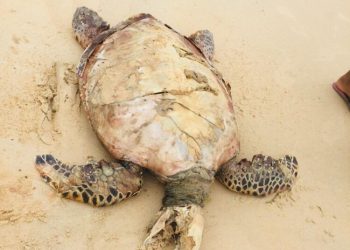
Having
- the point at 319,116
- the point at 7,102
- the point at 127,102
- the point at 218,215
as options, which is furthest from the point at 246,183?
the point at 7,102

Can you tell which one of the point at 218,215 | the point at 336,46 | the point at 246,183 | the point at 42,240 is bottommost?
the point at 42,240

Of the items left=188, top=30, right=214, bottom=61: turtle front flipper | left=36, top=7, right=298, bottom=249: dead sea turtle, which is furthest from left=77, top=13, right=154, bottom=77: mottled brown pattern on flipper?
left=188, top=30, right=214, bottom=61: turtle front flipper

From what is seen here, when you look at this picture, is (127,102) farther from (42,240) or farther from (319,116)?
(319,116)

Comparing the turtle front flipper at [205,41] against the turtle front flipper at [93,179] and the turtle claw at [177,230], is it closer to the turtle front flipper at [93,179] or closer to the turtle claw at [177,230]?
the turtle front flipper at [93,179]

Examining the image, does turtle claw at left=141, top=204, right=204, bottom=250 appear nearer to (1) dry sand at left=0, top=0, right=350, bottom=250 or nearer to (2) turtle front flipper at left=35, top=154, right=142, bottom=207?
(1) dry sand at left=0, top=0, right=350, bottom=250

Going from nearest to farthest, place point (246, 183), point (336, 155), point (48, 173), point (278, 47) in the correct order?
point (48, 173) → point (246, 183) → point (336, 155) → point (278, 47)

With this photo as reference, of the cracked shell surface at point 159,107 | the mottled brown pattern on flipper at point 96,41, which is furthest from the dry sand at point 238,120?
the cracked shell surface at point 159,107

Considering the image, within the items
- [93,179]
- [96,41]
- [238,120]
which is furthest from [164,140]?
[96,41]
